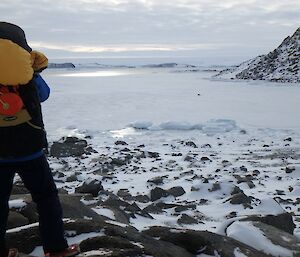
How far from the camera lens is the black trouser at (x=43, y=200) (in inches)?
135

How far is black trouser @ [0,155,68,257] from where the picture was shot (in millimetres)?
3418

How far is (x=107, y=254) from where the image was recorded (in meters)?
3.39

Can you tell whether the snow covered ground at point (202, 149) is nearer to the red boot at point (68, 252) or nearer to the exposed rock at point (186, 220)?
the exposed rock at point (186, 220)

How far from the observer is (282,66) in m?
53.9

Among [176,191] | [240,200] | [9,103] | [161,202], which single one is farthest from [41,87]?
[176,191]

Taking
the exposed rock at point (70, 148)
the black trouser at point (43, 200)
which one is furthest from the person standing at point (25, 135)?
the exposed rock at point (70, 148)

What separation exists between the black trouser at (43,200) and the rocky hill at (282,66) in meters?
43.7

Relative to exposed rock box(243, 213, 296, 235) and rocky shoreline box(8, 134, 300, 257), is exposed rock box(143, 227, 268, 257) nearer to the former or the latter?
rocky shoreline box(8, 134, 300, 257)

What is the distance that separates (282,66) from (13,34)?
5382cm

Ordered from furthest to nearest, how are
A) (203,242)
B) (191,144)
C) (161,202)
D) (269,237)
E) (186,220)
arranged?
(191,144) → (161,202) → (186,220) → (269,237) → (203,242)

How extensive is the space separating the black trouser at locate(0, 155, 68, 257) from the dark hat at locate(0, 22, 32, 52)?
88 cm

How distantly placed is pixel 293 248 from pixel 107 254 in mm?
2295

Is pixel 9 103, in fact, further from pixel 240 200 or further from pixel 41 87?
pixel 240 200

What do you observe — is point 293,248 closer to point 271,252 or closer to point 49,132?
point 271,252
